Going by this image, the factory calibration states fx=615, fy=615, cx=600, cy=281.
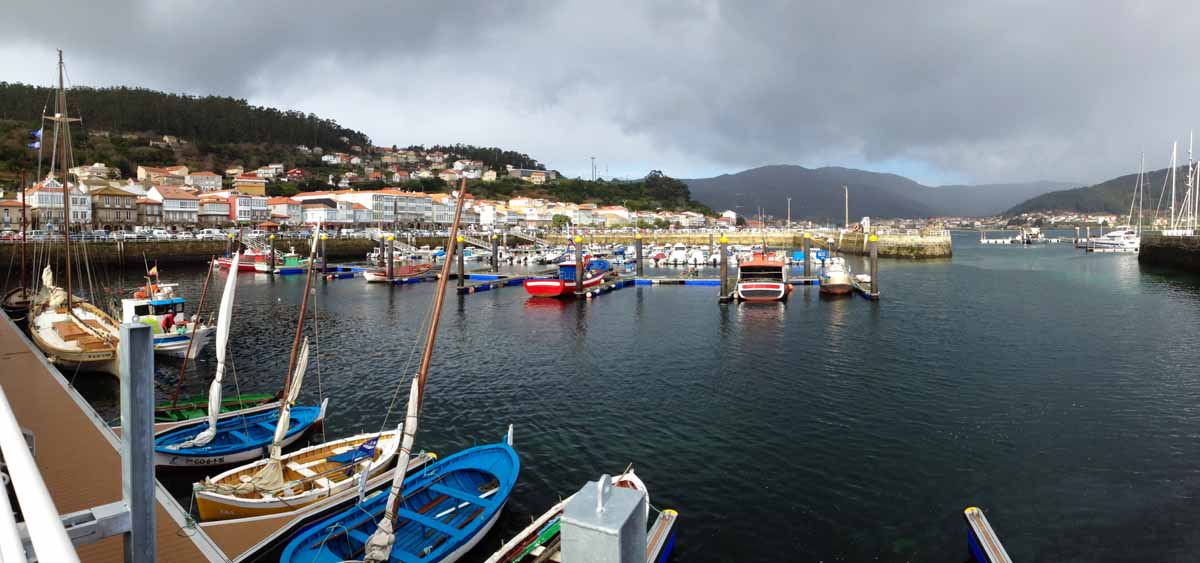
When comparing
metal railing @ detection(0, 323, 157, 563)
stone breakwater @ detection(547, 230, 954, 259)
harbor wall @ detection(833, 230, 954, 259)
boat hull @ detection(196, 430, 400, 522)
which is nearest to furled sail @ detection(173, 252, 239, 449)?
boat hull @ detection(196, 430, 400, 522)

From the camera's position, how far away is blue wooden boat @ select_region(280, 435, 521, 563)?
9891mm

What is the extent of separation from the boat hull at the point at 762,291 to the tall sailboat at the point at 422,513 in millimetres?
31501

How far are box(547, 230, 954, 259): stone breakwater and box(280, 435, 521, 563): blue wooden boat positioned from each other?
9001cm

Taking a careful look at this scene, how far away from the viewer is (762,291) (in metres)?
42.2

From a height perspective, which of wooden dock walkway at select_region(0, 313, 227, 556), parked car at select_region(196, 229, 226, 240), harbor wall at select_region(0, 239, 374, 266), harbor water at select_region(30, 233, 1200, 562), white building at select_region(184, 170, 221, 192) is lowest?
harbor water at select_region(30, 233, 1200, 562)

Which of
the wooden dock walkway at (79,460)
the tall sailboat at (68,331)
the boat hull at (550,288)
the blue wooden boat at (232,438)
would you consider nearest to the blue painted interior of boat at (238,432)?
the blue wooden boat at (232,438)

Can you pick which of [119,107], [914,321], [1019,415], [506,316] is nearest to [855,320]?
[914,321]

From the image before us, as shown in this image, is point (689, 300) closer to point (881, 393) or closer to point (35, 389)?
point (881, 393)

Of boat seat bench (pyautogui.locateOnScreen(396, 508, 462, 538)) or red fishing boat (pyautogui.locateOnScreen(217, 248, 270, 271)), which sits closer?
boat seat bench (pyautogui.locateOnScreen(396, 508, 462, 538))

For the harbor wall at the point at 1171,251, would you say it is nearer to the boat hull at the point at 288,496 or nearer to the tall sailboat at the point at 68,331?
the boat hull at the point at 288,496

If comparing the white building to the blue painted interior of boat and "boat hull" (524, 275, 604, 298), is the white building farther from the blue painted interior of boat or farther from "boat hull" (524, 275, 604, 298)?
the blue painted interior of boat

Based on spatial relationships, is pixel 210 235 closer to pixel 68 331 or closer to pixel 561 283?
pixel 561 283

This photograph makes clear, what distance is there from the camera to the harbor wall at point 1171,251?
196 ft

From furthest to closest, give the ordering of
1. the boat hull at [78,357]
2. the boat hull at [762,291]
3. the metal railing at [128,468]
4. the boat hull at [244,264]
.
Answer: the boat hull at [244,264], the boat hull at [762,291], the boat hull at [78,357], the metal railing at [128,468]
